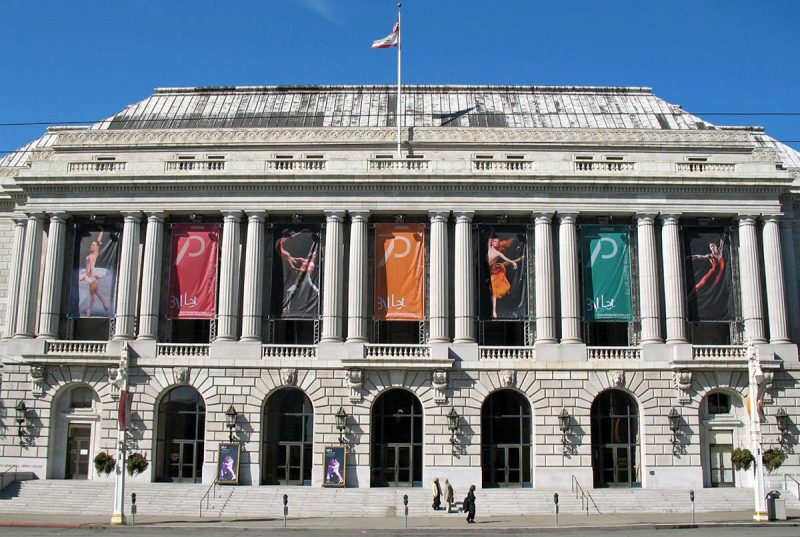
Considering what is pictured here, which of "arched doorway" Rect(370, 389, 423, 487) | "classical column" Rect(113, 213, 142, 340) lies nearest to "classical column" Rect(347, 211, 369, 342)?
"arched doorway" Rect(370, 389, 423, 487)

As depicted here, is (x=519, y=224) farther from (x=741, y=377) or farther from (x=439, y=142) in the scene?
(x=741, y=377)

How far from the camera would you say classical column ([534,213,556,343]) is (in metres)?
53.6

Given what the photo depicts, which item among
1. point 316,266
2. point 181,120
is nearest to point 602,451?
point 316,266

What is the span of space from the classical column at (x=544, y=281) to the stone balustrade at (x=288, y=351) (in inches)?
539

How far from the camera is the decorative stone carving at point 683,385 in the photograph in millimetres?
52031

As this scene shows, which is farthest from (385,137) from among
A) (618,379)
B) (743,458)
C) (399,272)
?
(743,458)

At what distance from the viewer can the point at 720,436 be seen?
53.0m

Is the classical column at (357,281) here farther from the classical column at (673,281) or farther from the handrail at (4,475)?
the handrail at (4,475)

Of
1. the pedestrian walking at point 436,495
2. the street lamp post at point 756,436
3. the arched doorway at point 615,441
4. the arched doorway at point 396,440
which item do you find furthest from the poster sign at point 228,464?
the street lamp post at point 756,436

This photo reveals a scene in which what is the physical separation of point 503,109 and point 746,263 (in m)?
21.7

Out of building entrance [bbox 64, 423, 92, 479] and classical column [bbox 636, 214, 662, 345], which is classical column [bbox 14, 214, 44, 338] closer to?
building entrance [bbox 64, 423, 92, 479]

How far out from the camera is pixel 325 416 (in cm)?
5225

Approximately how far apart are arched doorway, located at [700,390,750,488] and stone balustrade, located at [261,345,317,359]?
23.5 m

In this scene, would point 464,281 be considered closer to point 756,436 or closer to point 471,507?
point 471,507
